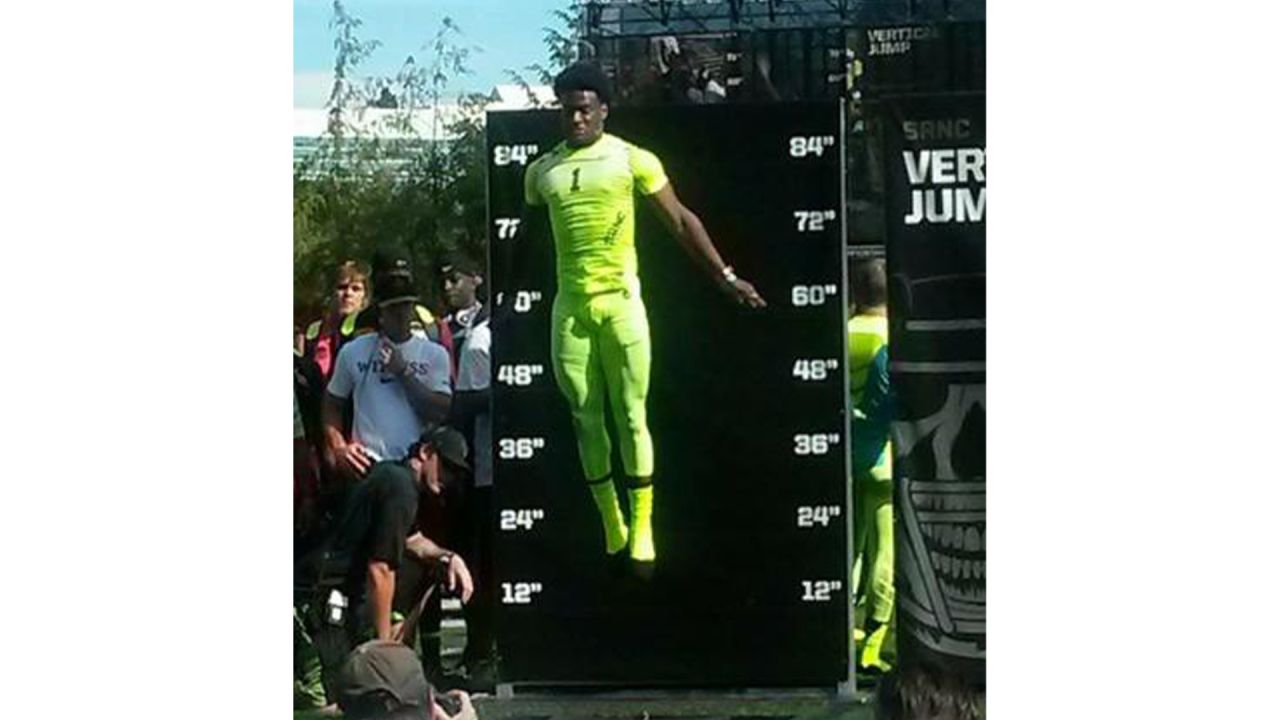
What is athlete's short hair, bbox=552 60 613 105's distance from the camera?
13.0 feet

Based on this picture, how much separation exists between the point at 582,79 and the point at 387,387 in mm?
774

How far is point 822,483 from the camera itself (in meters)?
3.95

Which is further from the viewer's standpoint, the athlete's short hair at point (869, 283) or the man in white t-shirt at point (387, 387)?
the man in white t-shirt at point (387, 387)

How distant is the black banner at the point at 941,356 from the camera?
12.7ft

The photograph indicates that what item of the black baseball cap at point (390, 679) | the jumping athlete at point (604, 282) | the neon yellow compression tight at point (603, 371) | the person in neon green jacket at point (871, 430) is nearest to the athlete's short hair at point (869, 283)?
the person in neon green jacket at point (871, 430)

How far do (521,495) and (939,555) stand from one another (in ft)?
2.91

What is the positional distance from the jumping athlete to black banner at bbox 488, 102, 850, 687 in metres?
0.02

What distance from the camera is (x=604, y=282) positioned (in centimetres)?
400

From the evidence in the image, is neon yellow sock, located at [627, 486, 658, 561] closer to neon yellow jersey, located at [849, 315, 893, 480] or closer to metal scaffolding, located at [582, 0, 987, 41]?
neon yellow jersey, located at [849, 315, 893, 480]

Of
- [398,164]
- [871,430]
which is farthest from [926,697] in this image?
[398,164]

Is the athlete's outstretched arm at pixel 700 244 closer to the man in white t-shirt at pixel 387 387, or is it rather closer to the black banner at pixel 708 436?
the black banner at pixel 708 436

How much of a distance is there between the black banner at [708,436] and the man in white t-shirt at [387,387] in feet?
0.49

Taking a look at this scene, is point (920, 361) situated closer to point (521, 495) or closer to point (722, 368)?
point (722, 368)

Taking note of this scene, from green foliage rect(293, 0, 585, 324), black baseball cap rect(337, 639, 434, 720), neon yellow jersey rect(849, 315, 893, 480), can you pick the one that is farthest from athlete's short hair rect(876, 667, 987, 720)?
green foliage rect(293, 0, 585, 324)
